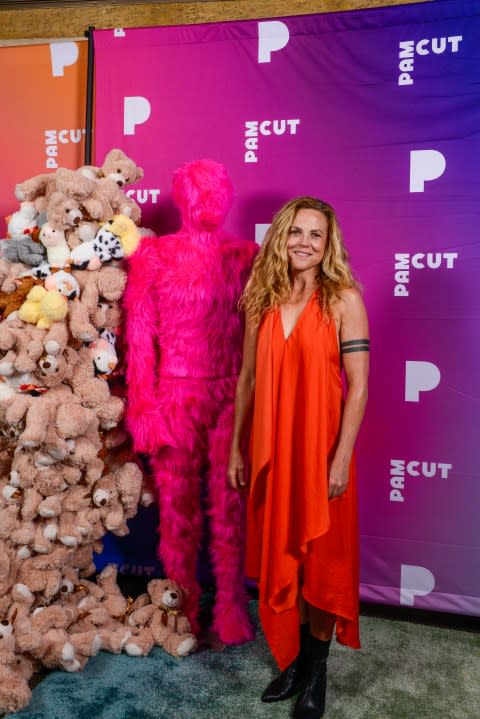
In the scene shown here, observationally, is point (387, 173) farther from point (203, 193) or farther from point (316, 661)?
point (316, 661)

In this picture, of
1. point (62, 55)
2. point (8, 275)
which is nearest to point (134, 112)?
point (62, 55)

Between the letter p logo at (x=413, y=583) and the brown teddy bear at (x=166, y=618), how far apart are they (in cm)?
85

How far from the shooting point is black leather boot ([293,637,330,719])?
6.18 feet

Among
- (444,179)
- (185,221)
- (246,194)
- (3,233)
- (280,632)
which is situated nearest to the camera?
(280,632)

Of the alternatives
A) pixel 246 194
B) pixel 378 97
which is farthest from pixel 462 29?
pixel 246 194

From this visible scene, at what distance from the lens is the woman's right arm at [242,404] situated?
6.71 feet

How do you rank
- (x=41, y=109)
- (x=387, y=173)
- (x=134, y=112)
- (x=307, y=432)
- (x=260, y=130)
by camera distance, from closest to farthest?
1. (x=307, y=432)
2. (x=387, y=173)
3. (x=260, y=130)
4. (x=134, y=112)
5. (x=41, y=109)

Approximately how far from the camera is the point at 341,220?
97.2 inches

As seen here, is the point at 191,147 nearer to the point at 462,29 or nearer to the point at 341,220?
the point at 341,220

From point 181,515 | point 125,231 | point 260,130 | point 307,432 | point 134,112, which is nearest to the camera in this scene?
point 307,432

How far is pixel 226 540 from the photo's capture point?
2264mm

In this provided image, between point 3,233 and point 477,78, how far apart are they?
2017 millimetres

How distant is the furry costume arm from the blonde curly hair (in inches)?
15.8

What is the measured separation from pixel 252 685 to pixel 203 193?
162 centimetres
